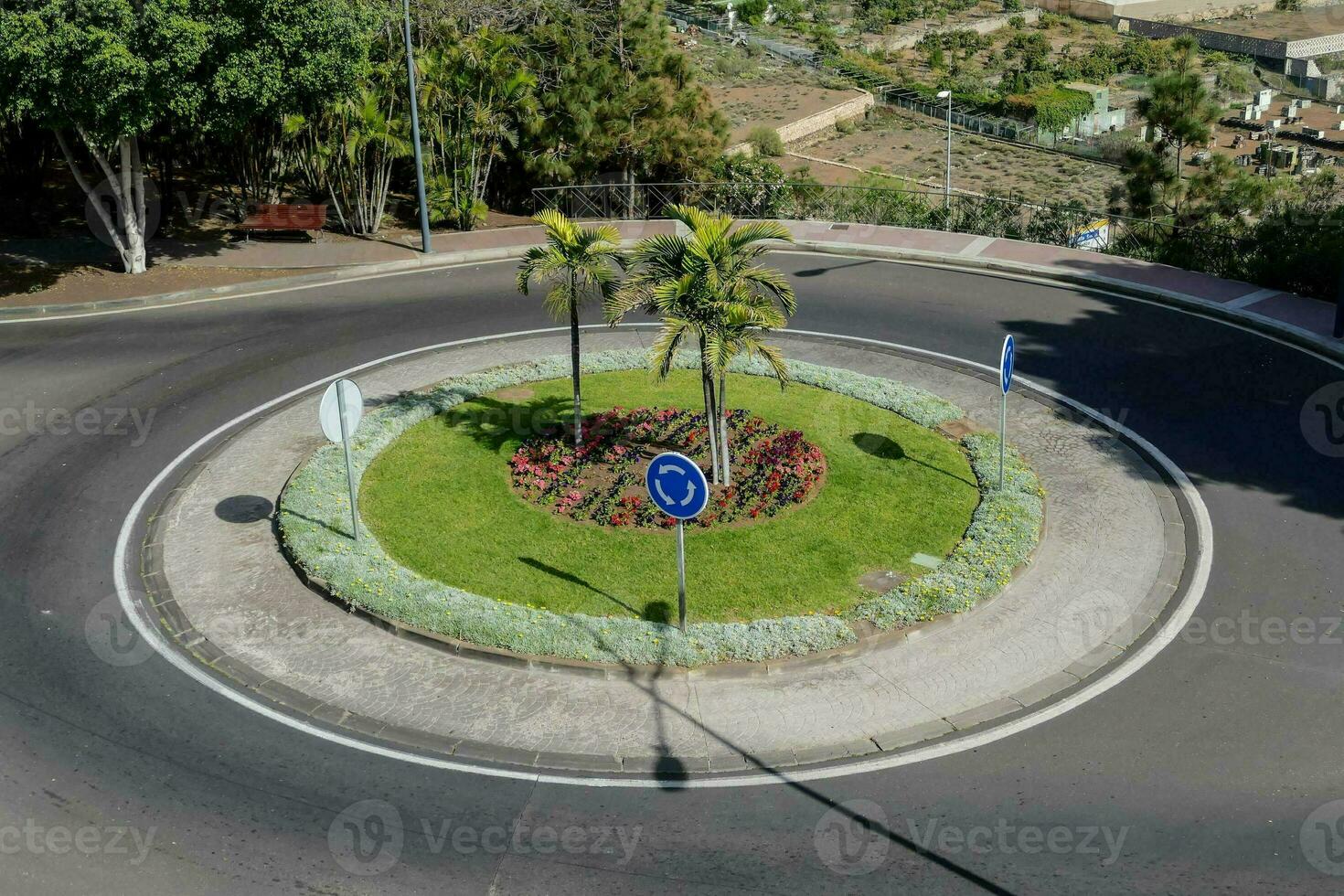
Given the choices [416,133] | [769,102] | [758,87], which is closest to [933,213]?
[416,133]

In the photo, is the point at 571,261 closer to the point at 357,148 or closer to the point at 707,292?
the point at 707,292

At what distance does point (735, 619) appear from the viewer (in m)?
14.3

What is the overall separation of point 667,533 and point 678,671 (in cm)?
301

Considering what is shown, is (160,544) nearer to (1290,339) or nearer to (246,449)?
(246,449)

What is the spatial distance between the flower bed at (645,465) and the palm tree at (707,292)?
4.31ft

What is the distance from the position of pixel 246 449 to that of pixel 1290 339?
17.6 m

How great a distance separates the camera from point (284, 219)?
2947 cm

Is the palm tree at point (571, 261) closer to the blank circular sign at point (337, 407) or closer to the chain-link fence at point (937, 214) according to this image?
the blank circular sign at point (337, 407)

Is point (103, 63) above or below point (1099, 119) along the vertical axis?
above

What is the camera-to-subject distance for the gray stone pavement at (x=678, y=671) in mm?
12438

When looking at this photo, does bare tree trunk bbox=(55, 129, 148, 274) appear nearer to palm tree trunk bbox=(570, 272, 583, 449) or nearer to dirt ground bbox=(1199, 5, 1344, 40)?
palm tree trunk bbox=(570, 272, 583, 449)

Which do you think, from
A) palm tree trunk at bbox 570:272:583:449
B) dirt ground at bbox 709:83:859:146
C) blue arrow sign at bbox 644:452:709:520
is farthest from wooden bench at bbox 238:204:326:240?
dirt ground at bbox 709:83:859:146

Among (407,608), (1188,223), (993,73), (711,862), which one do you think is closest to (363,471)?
(407,608)

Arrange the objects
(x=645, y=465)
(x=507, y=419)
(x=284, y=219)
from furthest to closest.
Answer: (x=284, y=219)
(x=507, y=419)
(x=645, y=465)
